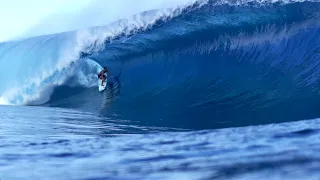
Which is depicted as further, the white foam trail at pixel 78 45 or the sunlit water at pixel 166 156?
the white foam trail at pixel 78 45

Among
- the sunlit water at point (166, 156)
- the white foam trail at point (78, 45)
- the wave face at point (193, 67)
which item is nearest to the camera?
the sunlit water at point (166, 156)

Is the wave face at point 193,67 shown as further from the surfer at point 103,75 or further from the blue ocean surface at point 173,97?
the surfer at point 103,75

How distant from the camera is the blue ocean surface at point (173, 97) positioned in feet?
10.7

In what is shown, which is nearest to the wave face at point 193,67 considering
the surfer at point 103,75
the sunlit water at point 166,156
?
the surfer at point 103,75

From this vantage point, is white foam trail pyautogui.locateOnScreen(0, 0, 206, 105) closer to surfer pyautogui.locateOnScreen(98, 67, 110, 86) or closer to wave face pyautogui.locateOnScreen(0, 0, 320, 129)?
wave face pyautogui.locateOnScreen(0, 0, 320, 129)

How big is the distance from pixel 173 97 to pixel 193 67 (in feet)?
4.02

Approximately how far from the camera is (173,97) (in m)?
9.17

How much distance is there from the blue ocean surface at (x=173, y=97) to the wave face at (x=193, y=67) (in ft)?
0.10

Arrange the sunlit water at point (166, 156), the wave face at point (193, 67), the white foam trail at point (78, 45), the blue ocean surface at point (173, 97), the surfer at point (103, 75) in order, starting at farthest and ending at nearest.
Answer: the white foam trail at point (78, 45) < the surfer at point (103, 75) < the wave face at point (193, 67) < the blue ocean surface at point (173, 97) < the sunlit water at point (166, 156)

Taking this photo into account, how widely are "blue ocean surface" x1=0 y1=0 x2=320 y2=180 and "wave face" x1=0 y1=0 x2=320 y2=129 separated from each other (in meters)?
0.03

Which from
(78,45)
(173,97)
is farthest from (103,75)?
(78,45)

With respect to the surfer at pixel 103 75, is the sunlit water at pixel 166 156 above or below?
above

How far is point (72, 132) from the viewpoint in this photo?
5617 millimetres

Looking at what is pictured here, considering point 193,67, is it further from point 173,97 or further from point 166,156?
point 166,156
